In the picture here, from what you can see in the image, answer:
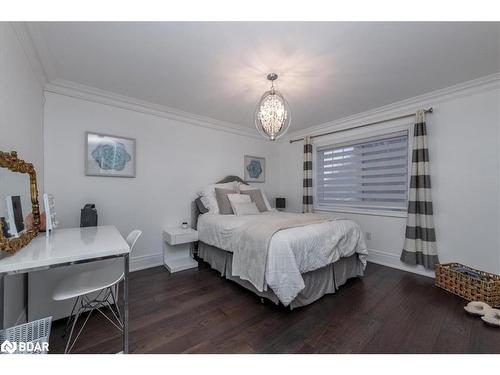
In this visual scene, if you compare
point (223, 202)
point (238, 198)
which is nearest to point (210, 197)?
point (223, 202)

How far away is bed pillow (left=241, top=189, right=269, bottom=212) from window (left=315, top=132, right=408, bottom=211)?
1.16 meters

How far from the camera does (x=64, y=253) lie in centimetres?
113

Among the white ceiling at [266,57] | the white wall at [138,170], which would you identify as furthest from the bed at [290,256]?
the white ceiling at [266,57]

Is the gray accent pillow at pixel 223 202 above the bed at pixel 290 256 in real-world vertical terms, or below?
above

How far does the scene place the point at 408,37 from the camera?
1663mm

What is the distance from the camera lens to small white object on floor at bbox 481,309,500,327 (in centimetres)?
164

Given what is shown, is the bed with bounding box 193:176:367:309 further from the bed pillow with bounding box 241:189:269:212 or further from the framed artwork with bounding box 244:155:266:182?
the framed artwork with bounding box 244:155:266:182

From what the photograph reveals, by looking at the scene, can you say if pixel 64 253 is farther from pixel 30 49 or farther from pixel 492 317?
pixel 492 317

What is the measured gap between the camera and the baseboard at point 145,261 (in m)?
2.85

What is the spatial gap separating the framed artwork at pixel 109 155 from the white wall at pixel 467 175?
3.91 meters

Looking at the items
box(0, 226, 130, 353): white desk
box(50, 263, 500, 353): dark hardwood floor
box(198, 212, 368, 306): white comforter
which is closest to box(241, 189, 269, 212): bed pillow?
box(198, 212, 368, 306): white comforter

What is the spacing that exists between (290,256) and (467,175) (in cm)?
240

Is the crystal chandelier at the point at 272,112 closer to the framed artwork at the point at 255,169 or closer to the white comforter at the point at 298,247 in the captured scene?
the white comforter at the point at 298,247
